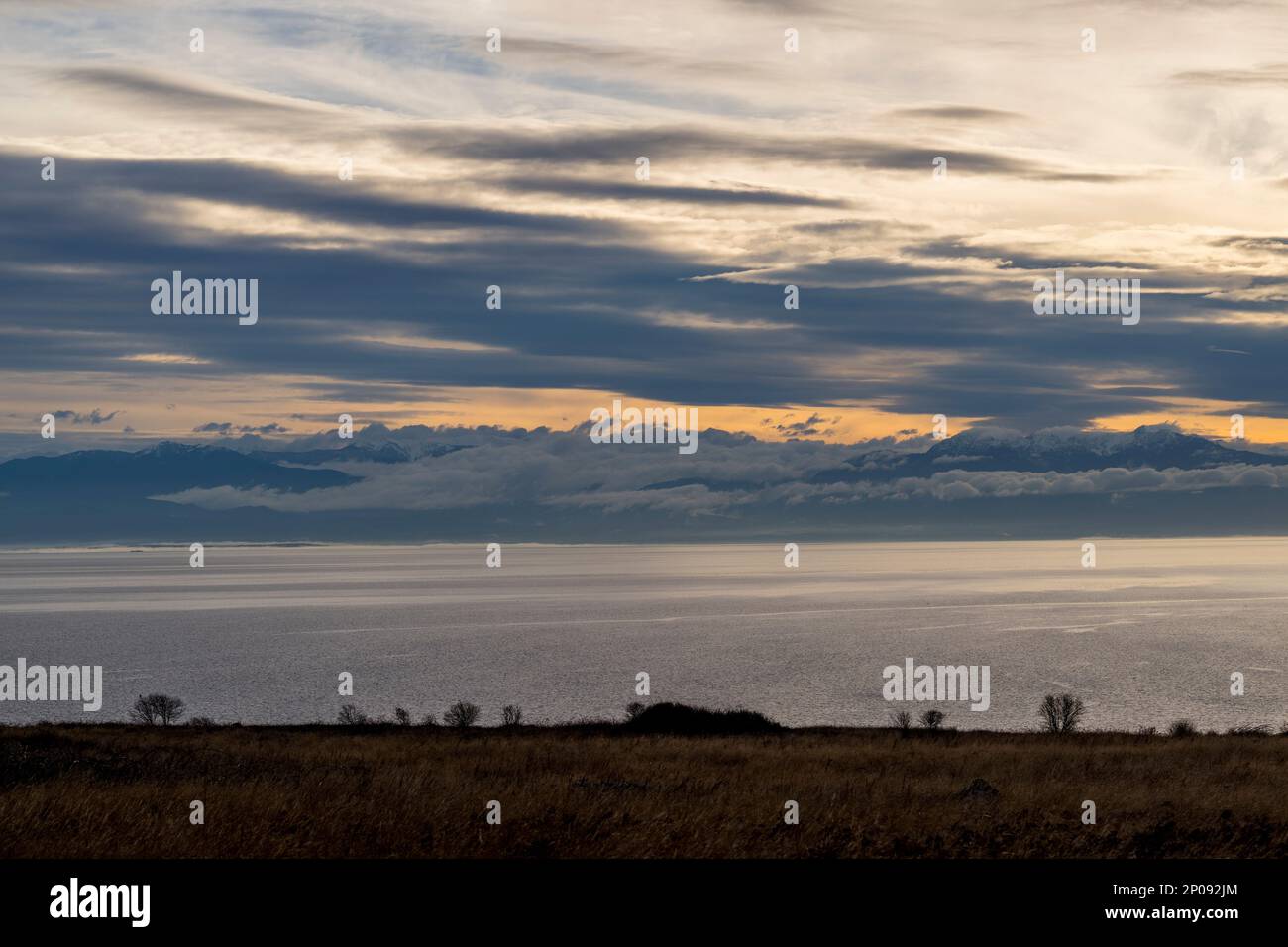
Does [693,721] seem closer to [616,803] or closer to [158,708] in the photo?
[616,803]

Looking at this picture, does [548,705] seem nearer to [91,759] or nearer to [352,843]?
[91,759]

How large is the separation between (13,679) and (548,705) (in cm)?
7712

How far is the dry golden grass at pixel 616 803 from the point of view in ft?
54.1

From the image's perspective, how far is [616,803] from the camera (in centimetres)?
2030

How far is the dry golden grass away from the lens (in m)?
16.5

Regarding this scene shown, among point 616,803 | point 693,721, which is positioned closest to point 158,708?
point 693,721

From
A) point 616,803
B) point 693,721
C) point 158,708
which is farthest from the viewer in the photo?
point 158,708

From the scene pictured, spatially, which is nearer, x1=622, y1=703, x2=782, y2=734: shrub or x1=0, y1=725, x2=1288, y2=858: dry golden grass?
x1=0, y1=725, x2=1288, y2=858: dry golden grass

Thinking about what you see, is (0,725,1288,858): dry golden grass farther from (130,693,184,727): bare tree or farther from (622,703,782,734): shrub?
(130,693,184,727): bare tree

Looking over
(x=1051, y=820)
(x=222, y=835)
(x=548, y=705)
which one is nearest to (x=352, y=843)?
(x=222, y=835)

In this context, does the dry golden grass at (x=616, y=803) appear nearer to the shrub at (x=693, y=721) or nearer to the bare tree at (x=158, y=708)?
the shrub at (x=693, y=721)

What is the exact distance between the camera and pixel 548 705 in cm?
12862

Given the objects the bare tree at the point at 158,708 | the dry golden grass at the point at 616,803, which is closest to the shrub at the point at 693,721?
the dry golden grass at the point at 616,803

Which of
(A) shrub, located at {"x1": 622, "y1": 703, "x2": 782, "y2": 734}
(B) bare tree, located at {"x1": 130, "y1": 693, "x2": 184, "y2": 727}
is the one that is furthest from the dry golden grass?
(B) bare tree, located at {"x1": 130, "y1": 693, "x2": 184, "y2": 727}
